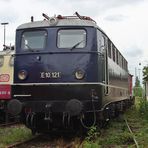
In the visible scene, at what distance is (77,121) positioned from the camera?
1289 cm

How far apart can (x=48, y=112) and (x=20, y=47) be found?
2071mm

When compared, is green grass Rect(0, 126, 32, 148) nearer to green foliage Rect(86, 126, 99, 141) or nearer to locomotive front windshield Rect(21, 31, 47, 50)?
green foliage Rect(86, 126, 99, 141)

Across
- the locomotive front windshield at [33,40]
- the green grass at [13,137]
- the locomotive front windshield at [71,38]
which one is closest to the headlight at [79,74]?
the locomotive front windshield at [71,38]

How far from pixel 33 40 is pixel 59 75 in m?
1.39

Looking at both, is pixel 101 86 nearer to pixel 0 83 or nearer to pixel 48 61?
pixel 48 61

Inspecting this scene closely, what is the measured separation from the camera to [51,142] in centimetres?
1275

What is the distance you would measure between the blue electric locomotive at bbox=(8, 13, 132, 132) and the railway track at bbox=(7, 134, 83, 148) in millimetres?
367

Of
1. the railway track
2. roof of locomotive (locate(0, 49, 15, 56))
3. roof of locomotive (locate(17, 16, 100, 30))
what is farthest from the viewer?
roof of locomotive (locate(0, 49, 15, 56))

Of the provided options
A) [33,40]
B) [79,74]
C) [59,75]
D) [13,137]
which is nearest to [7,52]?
[13,137]

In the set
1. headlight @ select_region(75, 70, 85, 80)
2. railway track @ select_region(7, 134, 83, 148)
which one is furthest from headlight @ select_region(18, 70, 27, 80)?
railway track @ select_region(7, 134, 83, 148)

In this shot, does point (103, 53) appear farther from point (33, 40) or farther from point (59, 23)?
point (33, 40)

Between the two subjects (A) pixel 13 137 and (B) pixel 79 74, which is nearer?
(B) pixel 79 74

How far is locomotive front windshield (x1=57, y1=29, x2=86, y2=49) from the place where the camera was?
41.5 ft

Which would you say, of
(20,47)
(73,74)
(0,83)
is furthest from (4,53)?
(73,74)
